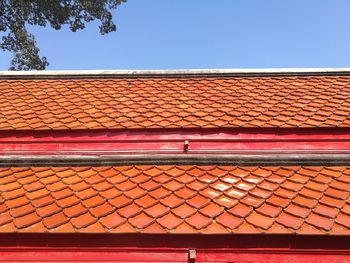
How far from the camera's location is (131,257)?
3.78m

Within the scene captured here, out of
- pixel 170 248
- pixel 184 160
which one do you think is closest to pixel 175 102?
pixel 184 160

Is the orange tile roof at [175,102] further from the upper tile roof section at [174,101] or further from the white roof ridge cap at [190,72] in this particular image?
the white roof ridge cap at [190,72]

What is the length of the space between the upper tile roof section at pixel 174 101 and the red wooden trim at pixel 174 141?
13cm

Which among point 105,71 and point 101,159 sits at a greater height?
point 105,71

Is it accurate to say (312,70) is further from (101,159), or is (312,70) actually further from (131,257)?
(131,257)

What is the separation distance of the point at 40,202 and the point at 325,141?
4.15 m

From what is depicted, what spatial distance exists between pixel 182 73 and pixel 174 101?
1434 mm

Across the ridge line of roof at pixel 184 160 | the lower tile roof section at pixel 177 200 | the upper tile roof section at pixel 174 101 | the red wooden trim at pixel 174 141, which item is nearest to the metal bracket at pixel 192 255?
the lower tile roof section at pixel 177 200

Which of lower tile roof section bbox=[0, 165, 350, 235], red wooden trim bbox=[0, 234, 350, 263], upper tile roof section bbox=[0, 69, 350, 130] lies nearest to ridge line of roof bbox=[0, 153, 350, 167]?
lower tile roof section bbox=[0, 165, 350, 235]

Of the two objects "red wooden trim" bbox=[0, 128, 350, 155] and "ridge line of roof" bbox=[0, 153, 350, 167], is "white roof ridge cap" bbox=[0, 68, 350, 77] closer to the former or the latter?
"red wooden trim" bbox=[0, 128, 350, 155]

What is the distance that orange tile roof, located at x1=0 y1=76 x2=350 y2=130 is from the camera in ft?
20.1

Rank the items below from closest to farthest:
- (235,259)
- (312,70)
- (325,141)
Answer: (235,259), (325,141), (312,70)

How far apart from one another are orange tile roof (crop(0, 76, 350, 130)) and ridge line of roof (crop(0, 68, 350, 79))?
4.6 inches

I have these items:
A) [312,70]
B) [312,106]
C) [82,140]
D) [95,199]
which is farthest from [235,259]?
[312,70]
